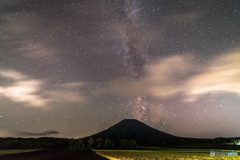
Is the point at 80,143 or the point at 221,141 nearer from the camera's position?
the point at 80,143

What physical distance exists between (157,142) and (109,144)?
53216mm

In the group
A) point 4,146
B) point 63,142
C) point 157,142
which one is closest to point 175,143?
point 157,142

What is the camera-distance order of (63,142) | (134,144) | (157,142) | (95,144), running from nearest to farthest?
1. (134,144)
2. (95,144)
3. (63,142)
4. (157,142)

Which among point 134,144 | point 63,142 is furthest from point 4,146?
point 134,144

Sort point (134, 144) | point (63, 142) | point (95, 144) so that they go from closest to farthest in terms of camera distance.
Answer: point (134, 144)
point (95, 144)
point (63, 142)

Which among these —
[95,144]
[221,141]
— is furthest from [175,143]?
[95,144]

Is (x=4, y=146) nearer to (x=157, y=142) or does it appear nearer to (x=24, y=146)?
(x=24, y=146)

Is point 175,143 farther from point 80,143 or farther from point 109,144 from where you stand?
point 80,143

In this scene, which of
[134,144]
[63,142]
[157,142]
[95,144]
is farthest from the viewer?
[157,142]

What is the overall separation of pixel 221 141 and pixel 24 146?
171928 millimetres

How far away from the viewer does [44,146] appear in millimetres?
136625

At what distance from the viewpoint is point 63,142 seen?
142m

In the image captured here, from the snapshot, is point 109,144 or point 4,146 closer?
point 109,144

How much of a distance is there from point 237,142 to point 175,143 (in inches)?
1913
